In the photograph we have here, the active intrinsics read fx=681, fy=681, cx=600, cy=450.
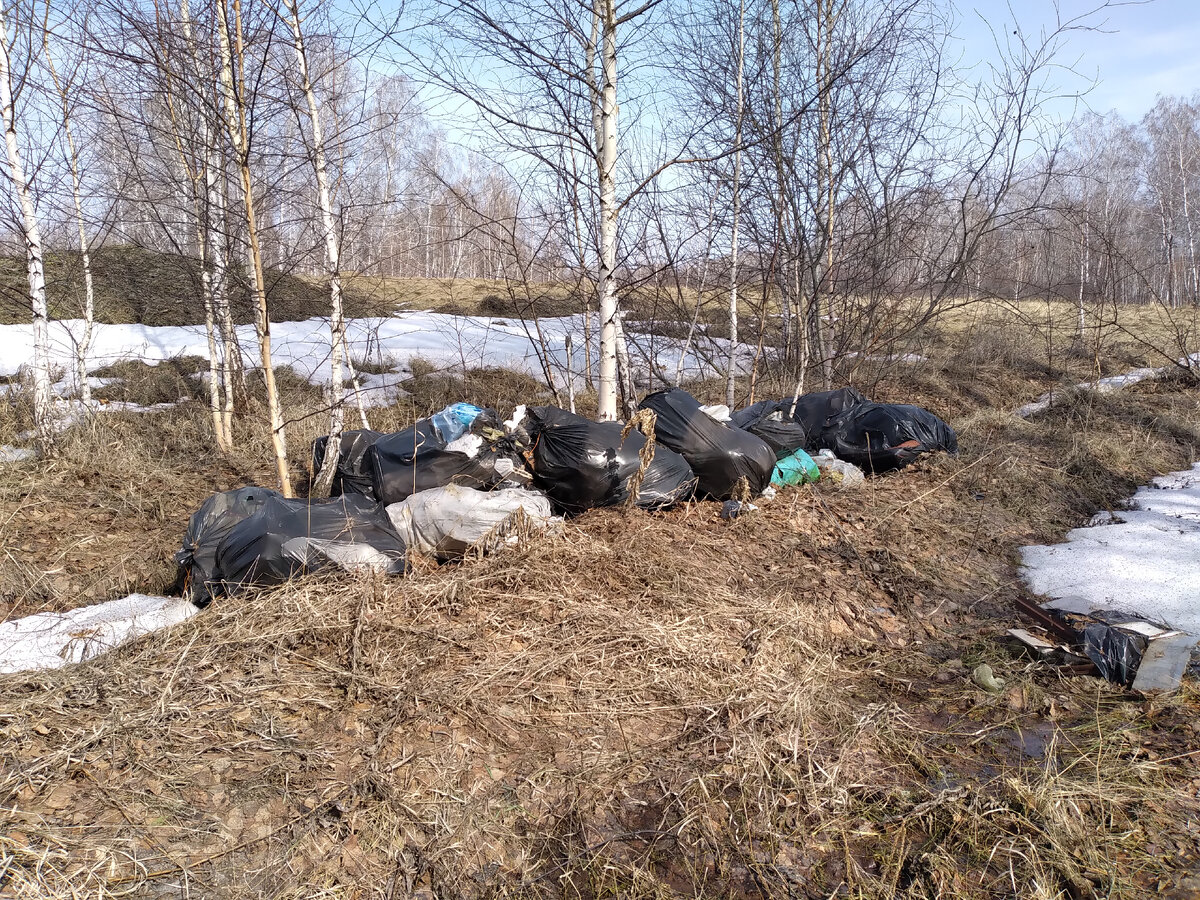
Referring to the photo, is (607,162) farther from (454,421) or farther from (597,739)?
(597,739)

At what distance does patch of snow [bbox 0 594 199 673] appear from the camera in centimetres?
262

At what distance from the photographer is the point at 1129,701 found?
269 centimetres

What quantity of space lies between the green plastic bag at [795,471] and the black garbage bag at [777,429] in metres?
0.12

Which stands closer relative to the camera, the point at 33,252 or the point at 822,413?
the point at 33,252

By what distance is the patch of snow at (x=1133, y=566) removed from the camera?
11.0 feet

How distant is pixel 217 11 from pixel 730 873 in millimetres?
4591

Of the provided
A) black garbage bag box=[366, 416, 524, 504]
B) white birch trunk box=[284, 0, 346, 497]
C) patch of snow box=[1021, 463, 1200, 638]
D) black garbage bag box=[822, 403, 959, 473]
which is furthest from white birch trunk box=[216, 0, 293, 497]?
black garbage bag box=[822, 403, 959, 473]

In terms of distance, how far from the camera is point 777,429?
5.28m

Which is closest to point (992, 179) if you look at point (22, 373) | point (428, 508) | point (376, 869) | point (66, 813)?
point (428, 508)

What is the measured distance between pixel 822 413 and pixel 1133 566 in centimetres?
254

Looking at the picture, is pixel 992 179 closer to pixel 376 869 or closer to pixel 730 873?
pixel 730 873

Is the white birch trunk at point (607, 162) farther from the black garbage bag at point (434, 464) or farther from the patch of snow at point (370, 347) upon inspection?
the patch of snow at point (370, 347)

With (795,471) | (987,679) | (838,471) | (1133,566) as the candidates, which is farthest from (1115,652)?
(838,471)

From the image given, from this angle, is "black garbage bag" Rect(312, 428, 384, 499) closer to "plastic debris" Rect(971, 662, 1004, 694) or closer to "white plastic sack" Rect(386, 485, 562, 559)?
"white plastic sack" Rect(386, 485, 562, 559)
